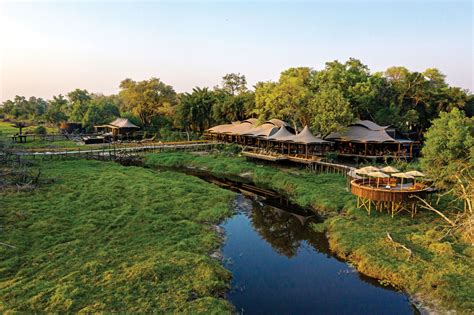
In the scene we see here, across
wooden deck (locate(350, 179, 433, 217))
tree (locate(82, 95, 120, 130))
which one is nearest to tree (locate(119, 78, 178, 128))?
tree (locate(82, 95, 120, 130))

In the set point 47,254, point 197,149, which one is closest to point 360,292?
point 47,254

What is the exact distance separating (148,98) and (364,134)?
48.3 m

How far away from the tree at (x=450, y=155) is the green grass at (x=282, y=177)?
19.4 ft

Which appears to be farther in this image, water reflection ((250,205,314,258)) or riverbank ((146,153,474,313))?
water reflection ((250,205,314,258))

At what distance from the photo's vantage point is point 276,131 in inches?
1841

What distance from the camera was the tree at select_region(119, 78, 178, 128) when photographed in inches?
2881

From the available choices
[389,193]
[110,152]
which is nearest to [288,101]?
[110,152]

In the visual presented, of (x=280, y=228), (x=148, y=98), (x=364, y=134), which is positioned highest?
(x=148, y=98)

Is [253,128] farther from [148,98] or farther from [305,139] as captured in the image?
[148,98]

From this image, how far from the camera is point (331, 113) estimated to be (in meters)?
41.0

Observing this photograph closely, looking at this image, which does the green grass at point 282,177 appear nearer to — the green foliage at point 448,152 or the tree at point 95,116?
the green foliage at point 448,152

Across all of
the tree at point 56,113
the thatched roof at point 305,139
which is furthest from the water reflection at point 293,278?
the tree at point 56,113

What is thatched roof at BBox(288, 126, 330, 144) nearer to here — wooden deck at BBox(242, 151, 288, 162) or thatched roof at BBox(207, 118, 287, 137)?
wooden deck at BBox(242, 151, 288, 162)

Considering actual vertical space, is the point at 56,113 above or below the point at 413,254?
above
